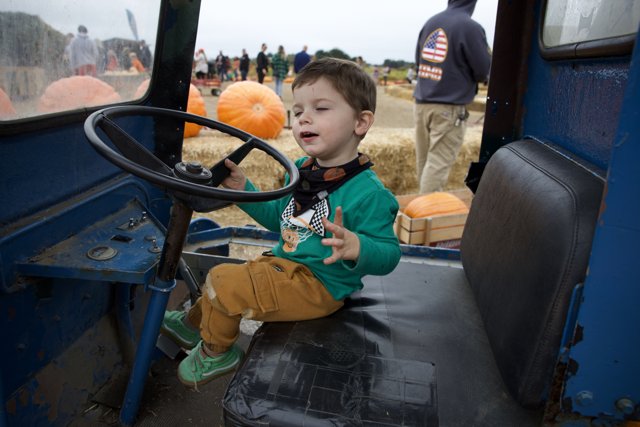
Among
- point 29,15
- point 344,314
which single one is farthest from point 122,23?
point 344,314

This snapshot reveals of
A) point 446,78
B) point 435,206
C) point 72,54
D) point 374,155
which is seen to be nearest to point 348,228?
point 72,54

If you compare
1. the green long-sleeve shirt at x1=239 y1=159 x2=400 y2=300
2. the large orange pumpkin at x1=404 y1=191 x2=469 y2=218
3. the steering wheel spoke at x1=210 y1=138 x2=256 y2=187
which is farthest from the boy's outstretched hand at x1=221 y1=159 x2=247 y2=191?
the large orange pumpkin at x1=404 y1=191 x2=469 y2=218

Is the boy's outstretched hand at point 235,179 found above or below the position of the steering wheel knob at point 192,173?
below

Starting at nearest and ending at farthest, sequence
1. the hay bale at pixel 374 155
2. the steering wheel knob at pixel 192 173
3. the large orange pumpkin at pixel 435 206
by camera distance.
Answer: the steering wheel knob at pixel 192 173
the large orange pumpkin at pixel 435 206
the hay bale at pixel 374 155

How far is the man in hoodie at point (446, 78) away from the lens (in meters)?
4.12

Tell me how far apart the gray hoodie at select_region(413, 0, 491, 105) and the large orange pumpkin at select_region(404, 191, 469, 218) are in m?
0.95

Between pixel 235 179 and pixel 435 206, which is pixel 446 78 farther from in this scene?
pixel 235 179

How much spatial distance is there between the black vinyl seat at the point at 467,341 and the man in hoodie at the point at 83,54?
1.06m

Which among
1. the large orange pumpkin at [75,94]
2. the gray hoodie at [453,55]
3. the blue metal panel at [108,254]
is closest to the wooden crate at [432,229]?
the gray hoodie at [453,55]

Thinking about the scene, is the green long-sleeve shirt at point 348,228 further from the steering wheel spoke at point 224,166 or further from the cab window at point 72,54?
the cab window at point 72,54

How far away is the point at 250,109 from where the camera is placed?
21.1 feet

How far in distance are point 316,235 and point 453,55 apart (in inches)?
124

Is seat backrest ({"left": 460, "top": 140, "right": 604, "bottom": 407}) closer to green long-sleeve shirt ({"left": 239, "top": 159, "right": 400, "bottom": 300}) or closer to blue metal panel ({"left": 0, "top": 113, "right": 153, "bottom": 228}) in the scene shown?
green long-sleeve shirt ({"left": 239, "top": 159, "right": 400, "bottom": 300})

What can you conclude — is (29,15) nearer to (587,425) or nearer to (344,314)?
(344,314)
